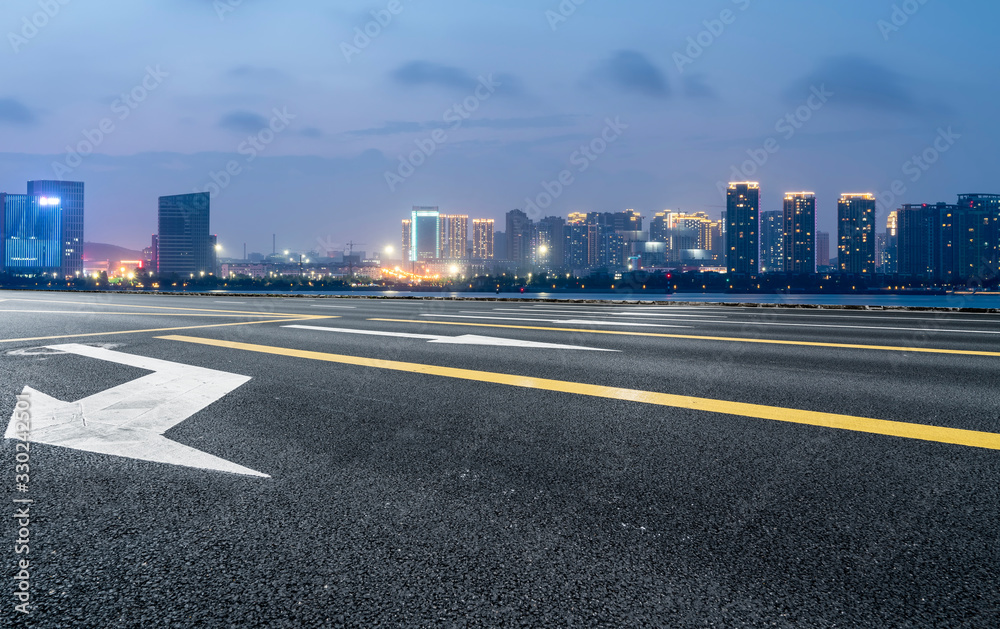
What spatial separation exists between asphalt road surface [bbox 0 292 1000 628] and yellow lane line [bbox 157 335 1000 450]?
0.03 metres

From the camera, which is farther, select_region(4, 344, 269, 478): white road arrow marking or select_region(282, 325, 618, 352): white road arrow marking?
select_region(282, 325, 618, 352): white road arrow marking

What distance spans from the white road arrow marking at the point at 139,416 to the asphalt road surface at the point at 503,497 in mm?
31

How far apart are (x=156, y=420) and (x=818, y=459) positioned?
451 cm

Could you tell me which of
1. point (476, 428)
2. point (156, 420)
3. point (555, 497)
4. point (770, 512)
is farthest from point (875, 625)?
point (156, 420)

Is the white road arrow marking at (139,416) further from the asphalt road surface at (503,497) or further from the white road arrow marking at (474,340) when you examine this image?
the white road arrow marking at (474,340)

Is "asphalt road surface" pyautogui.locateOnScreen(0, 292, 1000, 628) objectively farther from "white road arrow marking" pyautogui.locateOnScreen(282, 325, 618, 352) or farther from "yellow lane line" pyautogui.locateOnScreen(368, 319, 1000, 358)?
"white road arrow marking" pyautogui.locateOnScreen(282, 325, 618, 352)

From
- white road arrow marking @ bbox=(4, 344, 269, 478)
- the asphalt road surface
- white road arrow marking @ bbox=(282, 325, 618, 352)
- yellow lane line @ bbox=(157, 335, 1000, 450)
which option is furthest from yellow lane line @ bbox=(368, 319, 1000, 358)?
white road arrow marking @ bbox=(4, 344, 269, 478)

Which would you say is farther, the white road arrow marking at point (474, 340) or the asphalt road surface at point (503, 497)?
the white road arrow marking at point (474, 340)

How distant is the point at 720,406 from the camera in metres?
4.67

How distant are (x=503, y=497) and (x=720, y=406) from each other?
2620 millimetres

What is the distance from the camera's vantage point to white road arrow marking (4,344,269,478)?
136 inches

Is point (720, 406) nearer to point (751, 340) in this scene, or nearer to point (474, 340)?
point (474, 340)

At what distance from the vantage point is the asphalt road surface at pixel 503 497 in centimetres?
187

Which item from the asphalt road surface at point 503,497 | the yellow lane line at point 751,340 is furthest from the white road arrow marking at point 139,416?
the yellow lane line at point 751,340
